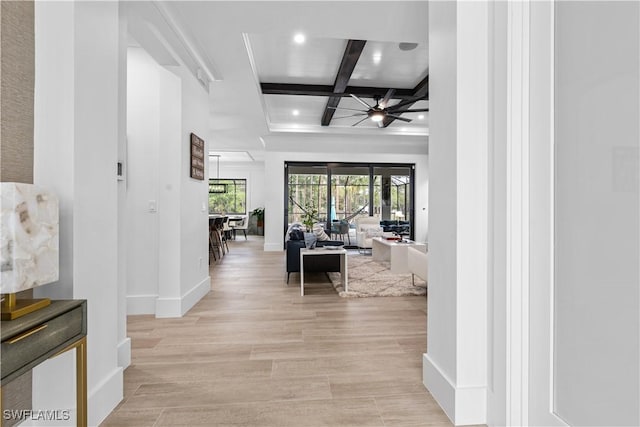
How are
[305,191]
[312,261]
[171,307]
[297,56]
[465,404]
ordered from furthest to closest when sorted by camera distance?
[305,191] < [312,261] < [297,56] < [171,307] < [465,404]

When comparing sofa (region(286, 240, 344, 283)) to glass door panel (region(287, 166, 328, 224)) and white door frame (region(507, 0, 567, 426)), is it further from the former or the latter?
glass door panel (region(287, 166, 328, 224))

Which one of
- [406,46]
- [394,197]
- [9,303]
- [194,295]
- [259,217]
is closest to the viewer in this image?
[9,303]

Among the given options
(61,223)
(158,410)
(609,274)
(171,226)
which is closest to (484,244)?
(609,274)

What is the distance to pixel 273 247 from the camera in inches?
329

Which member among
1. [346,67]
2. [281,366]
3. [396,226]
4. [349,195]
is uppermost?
[346,67]

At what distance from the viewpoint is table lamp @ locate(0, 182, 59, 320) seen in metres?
1.04

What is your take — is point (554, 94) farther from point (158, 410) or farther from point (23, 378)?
point (23, 378)

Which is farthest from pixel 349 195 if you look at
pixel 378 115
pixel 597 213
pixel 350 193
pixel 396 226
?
pixel 597 213

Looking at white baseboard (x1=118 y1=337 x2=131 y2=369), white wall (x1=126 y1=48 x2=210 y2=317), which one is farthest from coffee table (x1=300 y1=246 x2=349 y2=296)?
white baseboard (x1=118 y1=337 x2=131 y2=369)

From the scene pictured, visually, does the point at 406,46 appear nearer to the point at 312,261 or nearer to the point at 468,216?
the point at 312,261

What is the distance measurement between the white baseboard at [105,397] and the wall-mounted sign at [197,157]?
2.23 meters

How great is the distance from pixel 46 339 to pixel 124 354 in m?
1.15

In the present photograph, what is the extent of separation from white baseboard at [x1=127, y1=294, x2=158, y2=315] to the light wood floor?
0.11m

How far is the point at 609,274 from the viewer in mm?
1112
